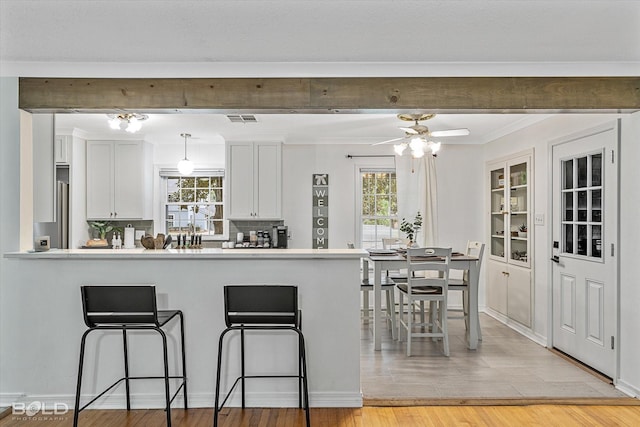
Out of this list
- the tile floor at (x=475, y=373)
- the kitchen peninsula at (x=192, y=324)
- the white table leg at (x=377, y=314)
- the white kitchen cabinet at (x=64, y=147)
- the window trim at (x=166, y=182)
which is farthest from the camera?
the window trim at (x=166, y=182)

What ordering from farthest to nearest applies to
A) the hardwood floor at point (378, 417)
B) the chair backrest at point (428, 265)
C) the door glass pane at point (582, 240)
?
the chair backrest at point (428, 265) → the door glass pane at point (582, 240) → the hardwood floor at point (378, 417)

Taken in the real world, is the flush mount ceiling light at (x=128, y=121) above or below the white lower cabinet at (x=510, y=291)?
above

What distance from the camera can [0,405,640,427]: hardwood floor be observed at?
3.04 m

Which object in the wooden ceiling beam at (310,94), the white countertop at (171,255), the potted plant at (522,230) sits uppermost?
the wooden ceiling beam at (310,94)

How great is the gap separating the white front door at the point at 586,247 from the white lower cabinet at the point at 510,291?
0.60m

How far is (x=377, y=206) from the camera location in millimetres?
6656

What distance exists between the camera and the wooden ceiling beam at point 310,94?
3277 mm

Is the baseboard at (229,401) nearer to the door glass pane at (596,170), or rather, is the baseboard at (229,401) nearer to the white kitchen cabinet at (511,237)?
the door glass pane at (596,170)

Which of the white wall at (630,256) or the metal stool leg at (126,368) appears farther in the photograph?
the white wall at (630,256)

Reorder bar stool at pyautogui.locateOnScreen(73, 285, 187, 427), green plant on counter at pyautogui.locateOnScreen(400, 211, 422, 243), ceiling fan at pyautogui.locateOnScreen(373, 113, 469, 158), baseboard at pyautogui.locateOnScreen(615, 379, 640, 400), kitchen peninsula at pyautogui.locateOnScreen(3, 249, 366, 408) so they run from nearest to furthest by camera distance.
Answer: bar stool at pyautogui.locateOnScreen(73, 285, 187, 427) < kitchen peninsula at pyautogui.locateOnScreen(3, 249, 366, 408) < baseboard at pyautogui.locateOnScreen(615, 379, 640, 400) < ceiling fan at pyautogui.locateOnScreen(373, 113, 469, 158) < green plant on counter at pyautogui.locateOnScreen(400, 211, 422, 243)

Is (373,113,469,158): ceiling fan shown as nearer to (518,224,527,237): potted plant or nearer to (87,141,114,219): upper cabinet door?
(518,224,527,237): potted plant

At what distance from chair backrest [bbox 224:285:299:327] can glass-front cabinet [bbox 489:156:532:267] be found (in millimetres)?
3385

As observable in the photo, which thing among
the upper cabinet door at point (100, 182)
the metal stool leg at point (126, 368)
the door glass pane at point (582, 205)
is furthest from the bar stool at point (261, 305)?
the upper cabinet door at point (100, 182)

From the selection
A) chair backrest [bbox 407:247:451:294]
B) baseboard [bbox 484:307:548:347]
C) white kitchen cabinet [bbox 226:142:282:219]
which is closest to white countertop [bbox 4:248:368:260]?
chair backrest [bbox 407:247:451:294]
